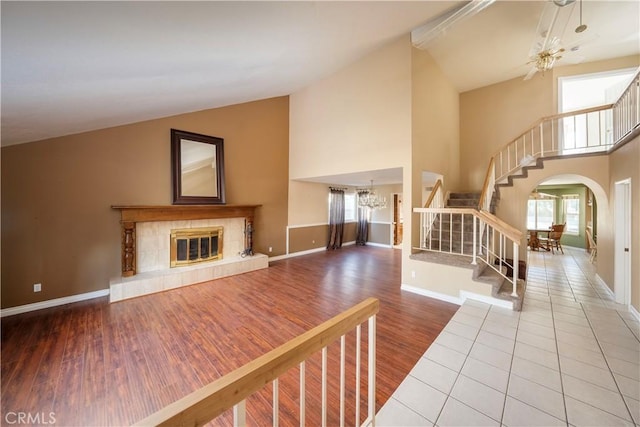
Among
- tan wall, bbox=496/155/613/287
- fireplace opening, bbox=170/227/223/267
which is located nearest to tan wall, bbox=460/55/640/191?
tan wall, bbox=496/155/613/287

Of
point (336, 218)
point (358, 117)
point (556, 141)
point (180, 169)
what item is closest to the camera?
point (180, 169)

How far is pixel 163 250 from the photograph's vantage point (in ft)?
15.1

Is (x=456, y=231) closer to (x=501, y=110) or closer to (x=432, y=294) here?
(x=432, y=294)

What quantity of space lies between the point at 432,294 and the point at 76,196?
6057mm

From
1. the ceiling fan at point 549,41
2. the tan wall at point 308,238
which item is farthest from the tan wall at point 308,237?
the ceiling fan at point 549,41

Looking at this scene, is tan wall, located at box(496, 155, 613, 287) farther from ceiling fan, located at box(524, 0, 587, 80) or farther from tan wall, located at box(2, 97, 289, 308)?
tan wall, located at box(2, 97, 289, 308)

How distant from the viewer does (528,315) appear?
3121 millimetres

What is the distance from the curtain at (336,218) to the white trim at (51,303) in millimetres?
5826

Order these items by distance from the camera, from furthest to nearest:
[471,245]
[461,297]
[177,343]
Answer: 1. [471,245]
2. [461,297]
3. [177,343]

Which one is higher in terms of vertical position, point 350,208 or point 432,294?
point 350,208

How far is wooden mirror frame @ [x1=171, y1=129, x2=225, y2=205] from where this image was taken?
4.63m

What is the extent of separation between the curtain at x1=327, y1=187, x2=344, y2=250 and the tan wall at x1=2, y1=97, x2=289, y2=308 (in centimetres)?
412

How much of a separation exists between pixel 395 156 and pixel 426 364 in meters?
3.29

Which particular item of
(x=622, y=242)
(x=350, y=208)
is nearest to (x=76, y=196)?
(x=350, y=208)
